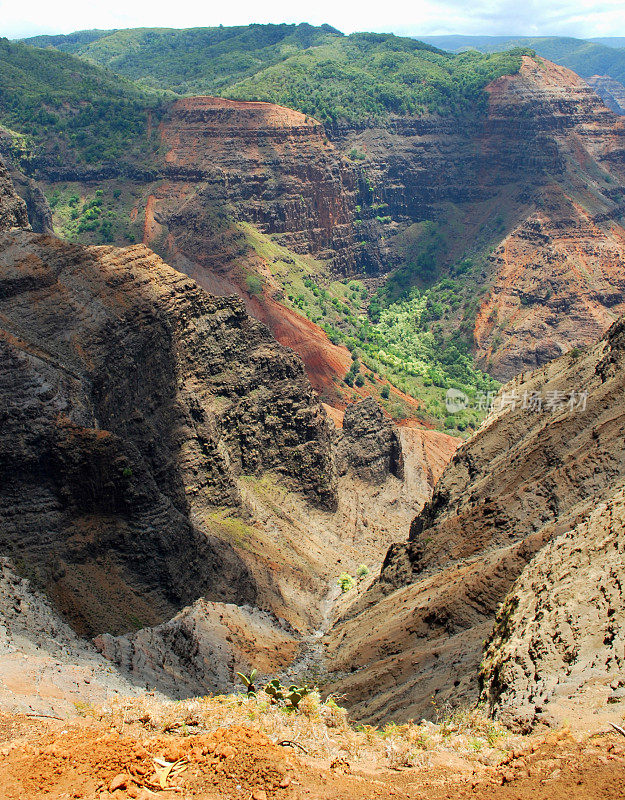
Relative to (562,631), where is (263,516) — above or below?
below

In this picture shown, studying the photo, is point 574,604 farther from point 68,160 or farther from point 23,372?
point 68,160

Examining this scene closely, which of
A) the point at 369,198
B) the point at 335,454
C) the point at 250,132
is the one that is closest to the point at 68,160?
the point at 250,132

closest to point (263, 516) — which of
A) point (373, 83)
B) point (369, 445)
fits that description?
point (369, 445)

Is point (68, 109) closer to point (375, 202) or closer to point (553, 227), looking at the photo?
point (375, 202)

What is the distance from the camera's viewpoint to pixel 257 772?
51.4 ft

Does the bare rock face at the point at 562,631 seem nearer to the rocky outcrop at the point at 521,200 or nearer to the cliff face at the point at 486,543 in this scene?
the cliff face at the point at 486,543

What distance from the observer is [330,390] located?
9425 centimetres

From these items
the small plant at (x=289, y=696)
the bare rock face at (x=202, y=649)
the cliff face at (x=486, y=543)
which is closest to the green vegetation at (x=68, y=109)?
the cliff face at (x=486, y=543)

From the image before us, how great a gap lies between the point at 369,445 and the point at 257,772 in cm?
5655

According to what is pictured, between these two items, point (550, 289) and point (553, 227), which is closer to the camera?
point (550, 289)

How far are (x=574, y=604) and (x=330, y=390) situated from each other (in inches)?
2796

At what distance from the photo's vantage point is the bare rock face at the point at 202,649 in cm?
3153

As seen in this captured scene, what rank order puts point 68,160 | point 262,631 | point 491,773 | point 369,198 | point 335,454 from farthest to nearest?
point 369,198
point 68,160
point 335,454
point 262,631
point 491,773

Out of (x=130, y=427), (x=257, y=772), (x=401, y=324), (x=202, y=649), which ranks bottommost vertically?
(x=401, y=324)
